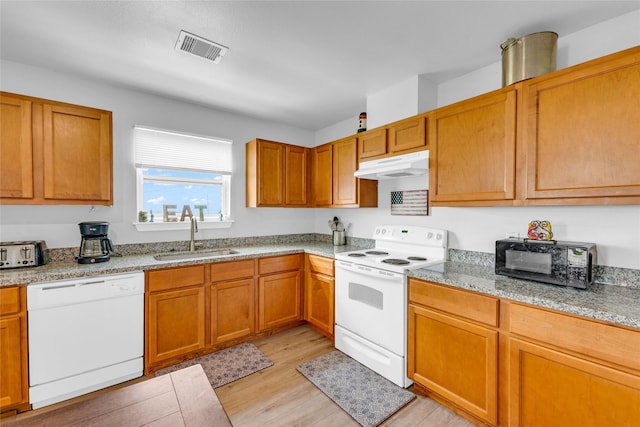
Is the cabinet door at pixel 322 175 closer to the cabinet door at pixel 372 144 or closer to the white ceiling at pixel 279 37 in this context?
the cabinet door at pixel 372 144

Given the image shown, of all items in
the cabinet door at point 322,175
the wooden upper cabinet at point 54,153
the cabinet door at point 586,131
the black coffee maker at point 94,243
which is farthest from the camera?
the cabinet door at point 322,175

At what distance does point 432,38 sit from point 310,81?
108 centimetres

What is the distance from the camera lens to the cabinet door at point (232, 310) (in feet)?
8.76

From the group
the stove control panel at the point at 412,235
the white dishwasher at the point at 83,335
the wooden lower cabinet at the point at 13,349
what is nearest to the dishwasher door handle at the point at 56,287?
the white dishwasher at the point at 83,335

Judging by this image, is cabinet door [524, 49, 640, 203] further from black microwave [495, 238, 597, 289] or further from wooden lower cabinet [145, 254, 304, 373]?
wooden lower cabinet [145, 254, 304, 373]

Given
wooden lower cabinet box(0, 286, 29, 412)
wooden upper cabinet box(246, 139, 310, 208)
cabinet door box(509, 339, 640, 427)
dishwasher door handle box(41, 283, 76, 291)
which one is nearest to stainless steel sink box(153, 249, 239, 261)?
wooden upper cabinet box(246, 139, 310, 208)

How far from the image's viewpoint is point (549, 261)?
5.54ft

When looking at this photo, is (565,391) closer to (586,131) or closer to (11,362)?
(586,131)

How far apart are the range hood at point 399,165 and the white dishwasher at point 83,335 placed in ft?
7.23

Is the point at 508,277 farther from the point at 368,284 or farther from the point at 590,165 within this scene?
the point at 368,284

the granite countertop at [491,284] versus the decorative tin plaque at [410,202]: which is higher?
the decorative tin plaque at [410,202]

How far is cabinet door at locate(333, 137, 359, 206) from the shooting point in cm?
309

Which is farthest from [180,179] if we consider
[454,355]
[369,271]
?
[454,355]

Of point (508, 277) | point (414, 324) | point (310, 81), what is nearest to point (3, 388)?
point (414, 324)
